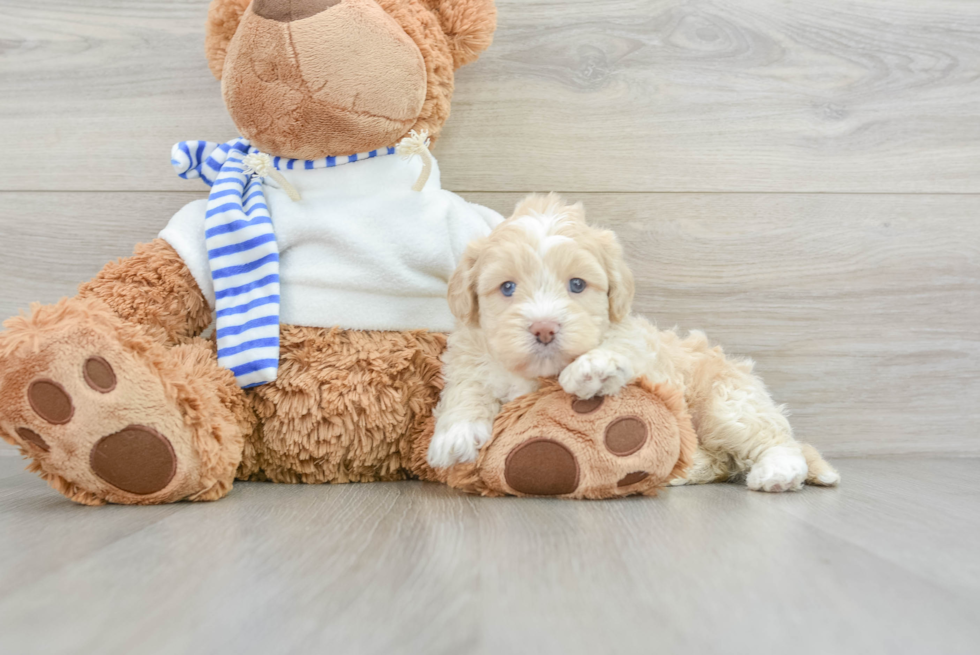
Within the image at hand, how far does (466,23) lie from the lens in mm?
1189

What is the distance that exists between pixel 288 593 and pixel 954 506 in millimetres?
909

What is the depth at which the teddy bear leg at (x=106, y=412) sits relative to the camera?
0.92m

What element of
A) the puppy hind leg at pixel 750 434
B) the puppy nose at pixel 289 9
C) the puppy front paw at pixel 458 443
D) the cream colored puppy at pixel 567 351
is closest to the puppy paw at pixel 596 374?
the cream colored puppy at pixel 567 351

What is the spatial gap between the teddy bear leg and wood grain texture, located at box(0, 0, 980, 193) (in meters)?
0.60

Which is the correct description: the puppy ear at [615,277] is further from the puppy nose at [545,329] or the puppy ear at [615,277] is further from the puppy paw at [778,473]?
the puppy paw at [778,473]

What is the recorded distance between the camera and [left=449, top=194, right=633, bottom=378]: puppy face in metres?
0.96

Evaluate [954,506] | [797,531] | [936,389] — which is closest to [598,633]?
[797,531]

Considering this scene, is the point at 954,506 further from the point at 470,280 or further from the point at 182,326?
the point at 182,326

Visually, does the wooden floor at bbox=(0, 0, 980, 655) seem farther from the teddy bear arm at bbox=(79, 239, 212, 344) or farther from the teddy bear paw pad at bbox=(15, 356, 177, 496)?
the teddy bear paw pad at bbox=(15, 356, 177, 496)

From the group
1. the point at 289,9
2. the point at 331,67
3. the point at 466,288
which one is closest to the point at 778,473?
the point at 466,288

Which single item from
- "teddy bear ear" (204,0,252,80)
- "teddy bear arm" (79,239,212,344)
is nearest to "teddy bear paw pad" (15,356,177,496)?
"teddy bear arm" (79,239,212,344)

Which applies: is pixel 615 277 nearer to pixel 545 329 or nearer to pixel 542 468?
pixel 545 329

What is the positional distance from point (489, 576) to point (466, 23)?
2.98 ft

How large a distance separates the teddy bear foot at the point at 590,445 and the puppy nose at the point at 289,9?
0.65 m
